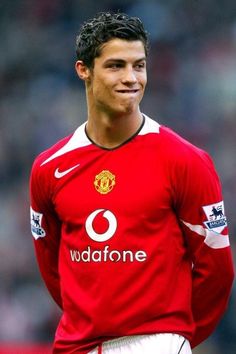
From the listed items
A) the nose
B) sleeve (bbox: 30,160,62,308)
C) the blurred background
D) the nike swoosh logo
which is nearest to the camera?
the nose

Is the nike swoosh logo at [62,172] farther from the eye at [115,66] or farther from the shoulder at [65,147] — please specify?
the eye at [115,66]

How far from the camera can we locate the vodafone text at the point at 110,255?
14.1 ft

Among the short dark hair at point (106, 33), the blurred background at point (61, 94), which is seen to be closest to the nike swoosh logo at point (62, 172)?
the short dark hair at point (106, 33)

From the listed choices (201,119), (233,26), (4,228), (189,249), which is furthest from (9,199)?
(189,249)

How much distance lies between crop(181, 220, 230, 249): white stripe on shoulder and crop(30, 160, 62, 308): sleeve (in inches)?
24.0

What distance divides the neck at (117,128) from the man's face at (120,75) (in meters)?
0.06

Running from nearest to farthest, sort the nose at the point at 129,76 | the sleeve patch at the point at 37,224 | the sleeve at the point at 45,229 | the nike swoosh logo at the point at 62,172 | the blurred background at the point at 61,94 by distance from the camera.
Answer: the nose at the point at 129,76
the nike swoosh logo at the point at 62,172
the sleeve at the point at 45,229
the sleeve patch at the point at 37,224
the blurred background at the point at 61,94

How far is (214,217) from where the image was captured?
14.5ft

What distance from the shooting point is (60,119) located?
30.6 feet

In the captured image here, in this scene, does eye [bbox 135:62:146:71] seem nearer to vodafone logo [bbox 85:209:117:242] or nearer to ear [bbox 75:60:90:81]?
ear [bbox 75:60:90:81]

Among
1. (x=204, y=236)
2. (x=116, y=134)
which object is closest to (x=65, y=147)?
(x=116, y=134)

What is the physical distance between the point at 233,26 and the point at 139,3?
0.82m

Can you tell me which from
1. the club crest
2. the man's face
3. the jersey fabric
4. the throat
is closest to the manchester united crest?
the jersey fabric

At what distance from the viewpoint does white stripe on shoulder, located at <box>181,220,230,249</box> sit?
4.43 meters
